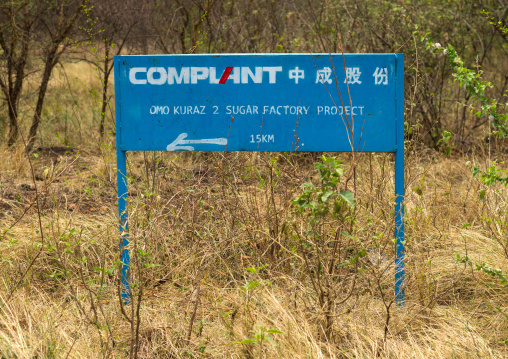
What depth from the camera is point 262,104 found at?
346 cm

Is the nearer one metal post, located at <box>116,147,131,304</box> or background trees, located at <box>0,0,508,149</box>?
metal post, located at <box>116,147,131,304</box>

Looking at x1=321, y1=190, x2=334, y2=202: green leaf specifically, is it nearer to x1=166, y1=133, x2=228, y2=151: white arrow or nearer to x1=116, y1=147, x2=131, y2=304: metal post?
x1=166, y1=133, x2=228, y2=151: white arrow

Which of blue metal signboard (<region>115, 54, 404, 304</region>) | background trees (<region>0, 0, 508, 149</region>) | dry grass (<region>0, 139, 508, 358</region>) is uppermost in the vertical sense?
background trees (<region>0, 0, 508, 149</region>)

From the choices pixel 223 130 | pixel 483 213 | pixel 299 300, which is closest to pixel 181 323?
pixel 299 300

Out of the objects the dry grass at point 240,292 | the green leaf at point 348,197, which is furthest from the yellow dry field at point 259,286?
the green leaf at point 348,197

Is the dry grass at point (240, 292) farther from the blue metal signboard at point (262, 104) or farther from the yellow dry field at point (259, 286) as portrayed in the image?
the blue metal signboard at point (262, 104)

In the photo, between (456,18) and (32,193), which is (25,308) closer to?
(32,193)

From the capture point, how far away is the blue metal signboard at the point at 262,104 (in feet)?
11.0

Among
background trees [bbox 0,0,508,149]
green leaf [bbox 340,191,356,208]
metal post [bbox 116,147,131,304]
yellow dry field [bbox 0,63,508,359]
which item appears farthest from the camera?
background trees [bbox 0,0,508,149]

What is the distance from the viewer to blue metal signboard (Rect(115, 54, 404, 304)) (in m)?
3.37

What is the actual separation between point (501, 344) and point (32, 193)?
167 inches

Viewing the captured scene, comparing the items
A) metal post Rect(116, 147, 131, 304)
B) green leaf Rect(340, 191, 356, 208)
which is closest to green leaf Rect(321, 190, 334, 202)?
green leaf Rect(340, 191, 356, 208)

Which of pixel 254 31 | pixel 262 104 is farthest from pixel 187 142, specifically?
pixel 254 31

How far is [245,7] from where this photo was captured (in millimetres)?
7691
